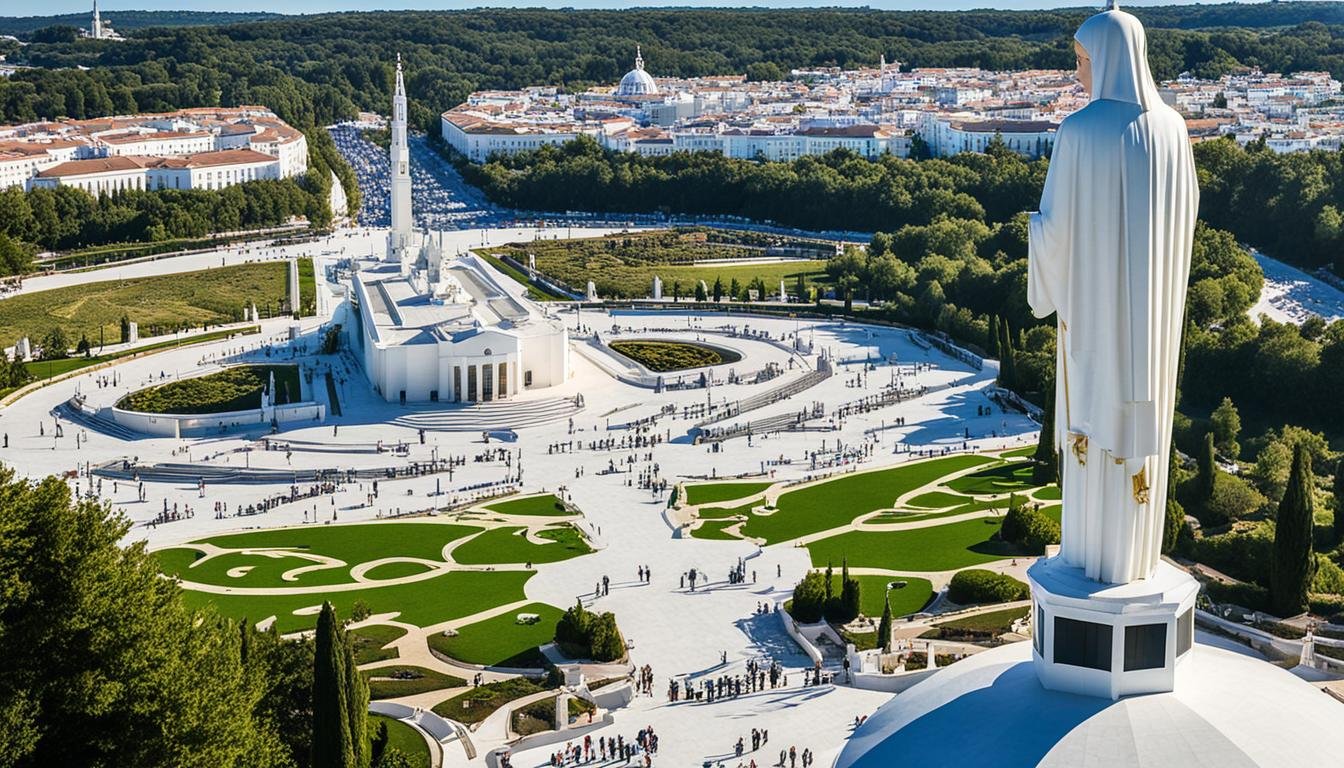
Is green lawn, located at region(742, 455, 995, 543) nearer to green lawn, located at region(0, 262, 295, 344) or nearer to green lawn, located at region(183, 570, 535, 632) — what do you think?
green lawn, located at region(183, 570, 535, 632)

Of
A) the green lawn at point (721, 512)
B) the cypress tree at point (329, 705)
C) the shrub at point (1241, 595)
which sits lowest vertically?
the green lawn at point (721, 512)

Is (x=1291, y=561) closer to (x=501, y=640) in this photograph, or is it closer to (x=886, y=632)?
(x=886, y=632)

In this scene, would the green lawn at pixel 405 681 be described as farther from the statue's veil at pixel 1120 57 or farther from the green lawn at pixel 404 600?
the statue's veil at pixel 1120 57

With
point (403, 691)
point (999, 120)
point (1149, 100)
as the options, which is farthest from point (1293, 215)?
point (1149, 100)

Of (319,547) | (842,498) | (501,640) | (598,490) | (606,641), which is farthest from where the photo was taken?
(598,490)

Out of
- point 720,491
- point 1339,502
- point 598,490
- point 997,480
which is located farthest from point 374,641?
point 1339,502

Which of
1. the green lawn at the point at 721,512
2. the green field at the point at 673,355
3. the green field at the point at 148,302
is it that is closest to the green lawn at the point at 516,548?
the green lawn at the point at 721,512
